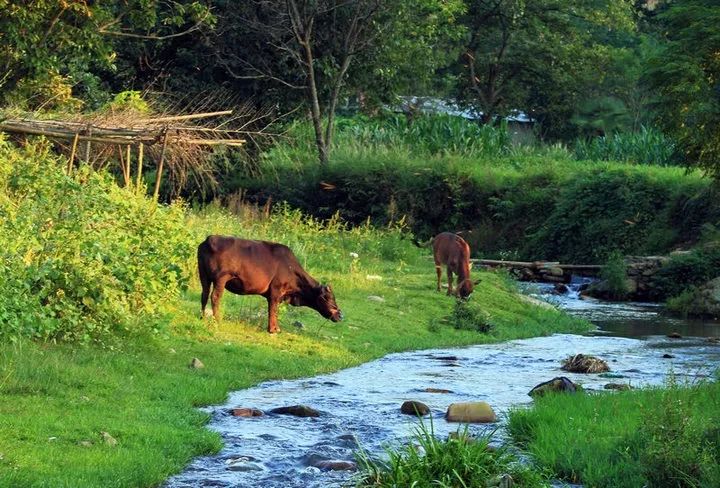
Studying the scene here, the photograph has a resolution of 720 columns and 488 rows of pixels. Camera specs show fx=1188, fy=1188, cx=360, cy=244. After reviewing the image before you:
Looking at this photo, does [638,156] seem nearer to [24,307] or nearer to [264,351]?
[264,351]

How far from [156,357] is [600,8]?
47.7m

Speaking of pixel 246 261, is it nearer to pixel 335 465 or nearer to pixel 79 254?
pixel 79 254

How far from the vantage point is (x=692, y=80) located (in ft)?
86.2

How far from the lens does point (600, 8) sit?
191 feet

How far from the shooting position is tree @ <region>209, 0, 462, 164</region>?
35.6m

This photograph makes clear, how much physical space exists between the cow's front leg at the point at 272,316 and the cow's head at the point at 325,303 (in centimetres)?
82

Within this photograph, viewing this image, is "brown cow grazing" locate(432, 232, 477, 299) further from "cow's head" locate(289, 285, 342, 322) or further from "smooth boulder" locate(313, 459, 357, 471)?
"smooth boulder" locate(313, 459, 357, 471)

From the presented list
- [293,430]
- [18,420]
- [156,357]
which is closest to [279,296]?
[156,357]

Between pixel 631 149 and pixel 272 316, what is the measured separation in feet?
103

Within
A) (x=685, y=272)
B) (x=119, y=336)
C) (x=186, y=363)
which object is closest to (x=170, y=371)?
(x=186, y=363)

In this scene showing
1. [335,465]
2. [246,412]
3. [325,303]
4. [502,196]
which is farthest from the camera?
[502,196]

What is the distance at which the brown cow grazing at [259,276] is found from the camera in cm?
1698

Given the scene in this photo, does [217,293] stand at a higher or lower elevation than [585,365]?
higher

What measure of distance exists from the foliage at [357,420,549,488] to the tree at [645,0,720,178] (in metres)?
16.7
